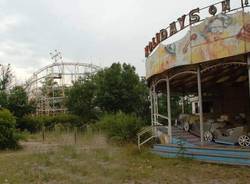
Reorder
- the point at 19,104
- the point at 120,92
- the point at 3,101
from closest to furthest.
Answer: the point at 3,101 → the point at 19,104 → the point at 120,92

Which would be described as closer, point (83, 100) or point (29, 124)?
point (29, 124)

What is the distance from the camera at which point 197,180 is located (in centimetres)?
1066

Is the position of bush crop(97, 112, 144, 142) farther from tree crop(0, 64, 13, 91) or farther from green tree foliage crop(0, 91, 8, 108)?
tree crop(0, 64, 13, 91)

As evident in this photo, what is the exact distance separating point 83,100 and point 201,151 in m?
28.3

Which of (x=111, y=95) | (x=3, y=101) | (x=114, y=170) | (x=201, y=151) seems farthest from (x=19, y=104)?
(x=201, y=151)

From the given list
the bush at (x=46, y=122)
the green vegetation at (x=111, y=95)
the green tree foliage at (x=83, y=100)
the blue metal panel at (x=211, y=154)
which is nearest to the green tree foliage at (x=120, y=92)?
the green vegetation at (x=111, y=95)

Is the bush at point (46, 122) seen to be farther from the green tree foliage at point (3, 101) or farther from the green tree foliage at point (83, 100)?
the green tree foliage at point (3, 101)

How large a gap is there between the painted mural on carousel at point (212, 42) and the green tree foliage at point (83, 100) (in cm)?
2479

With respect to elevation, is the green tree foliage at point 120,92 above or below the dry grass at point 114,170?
above

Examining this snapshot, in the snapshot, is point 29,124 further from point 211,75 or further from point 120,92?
point 211,75

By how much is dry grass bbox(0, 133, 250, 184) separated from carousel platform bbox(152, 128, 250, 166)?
1.13 ft

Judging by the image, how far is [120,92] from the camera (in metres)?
37.9

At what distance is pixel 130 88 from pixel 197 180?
2821cm

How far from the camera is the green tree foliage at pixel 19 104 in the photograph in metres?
34.5
